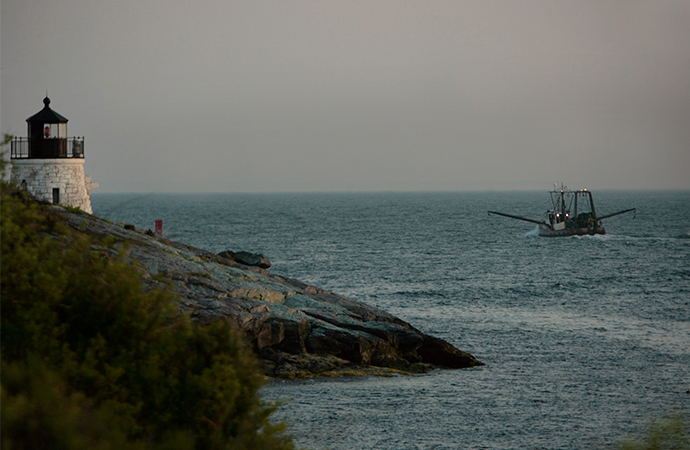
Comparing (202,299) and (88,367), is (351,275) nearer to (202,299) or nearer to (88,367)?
(202,299)

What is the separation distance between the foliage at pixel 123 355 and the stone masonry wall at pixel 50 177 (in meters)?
23.8

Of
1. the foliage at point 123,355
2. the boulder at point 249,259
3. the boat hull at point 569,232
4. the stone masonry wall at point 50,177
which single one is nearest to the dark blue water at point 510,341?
the foliage at point 123,355

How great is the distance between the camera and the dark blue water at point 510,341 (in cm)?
1948

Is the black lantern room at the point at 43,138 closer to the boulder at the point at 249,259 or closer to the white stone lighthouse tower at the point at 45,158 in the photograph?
the white stone lighthouse tower at the point at 45,158

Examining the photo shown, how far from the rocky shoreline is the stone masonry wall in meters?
7.26

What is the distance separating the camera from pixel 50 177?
33875mm

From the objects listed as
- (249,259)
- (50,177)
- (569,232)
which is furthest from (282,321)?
(569,232)

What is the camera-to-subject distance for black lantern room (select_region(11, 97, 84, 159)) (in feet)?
111

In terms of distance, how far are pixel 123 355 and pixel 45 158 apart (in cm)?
2702

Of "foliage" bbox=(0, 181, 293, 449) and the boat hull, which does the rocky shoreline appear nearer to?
"foliage" bbox=(0, 181, 293, 449)

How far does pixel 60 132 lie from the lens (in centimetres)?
3422

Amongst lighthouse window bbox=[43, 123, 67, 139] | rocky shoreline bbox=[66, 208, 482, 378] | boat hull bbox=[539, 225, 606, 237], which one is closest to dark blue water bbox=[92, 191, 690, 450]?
rocky shoreline bbox=[66, 208, 482, 378]

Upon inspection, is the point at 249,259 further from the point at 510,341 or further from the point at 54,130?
the point at 510,341

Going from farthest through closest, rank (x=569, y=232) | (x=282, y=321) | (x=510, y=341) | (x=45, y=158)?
1. (x=569, y=232)
2. (x=45, y=158)
3. (x=510, y=341)
4. (x=282, y=321)
